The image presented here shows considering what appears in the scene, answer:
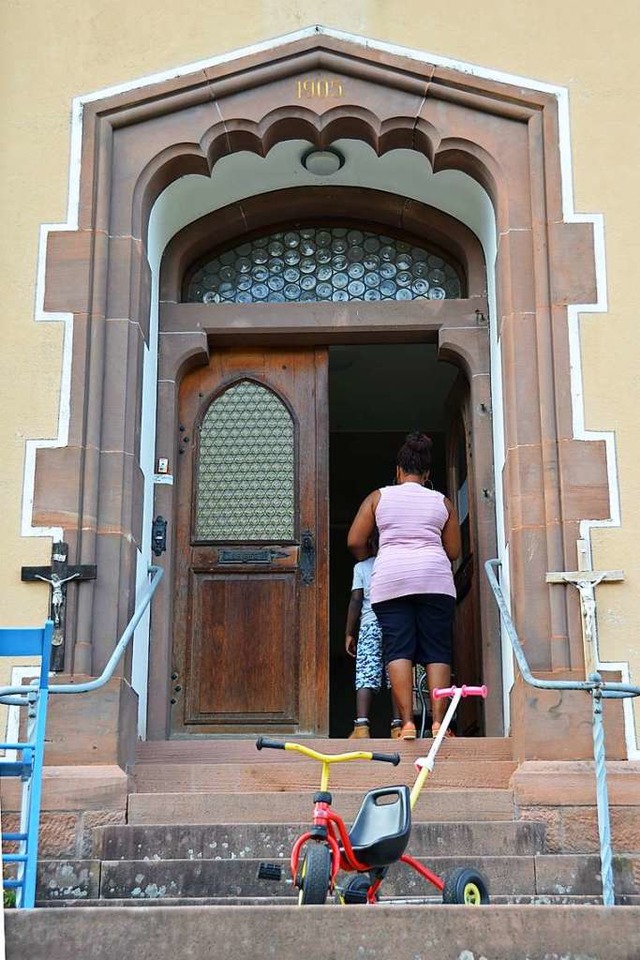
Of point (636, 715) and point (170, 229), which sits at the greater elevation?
point (170, 229)

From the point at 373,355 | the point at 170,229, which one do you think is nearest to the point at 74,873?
the point at 170,229

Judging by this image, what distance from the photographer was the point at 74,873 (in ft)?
20.5

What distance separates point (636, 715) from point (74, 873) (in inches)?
110

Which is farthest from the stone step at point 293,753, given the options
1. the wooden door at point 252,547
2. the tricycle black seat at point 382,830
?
the tricycle black seat at point 382,830

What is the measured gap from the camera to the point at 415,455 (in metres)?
8.19

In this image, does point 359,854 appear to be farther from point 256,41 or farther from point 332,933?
point 256,41

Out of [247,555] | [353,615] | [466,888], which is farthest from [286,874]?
[247,555]

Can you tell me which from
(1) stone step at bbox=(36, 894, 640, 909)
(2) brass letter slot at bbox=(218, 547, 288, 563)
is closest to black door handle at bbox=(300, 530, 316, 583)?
(2) brass letter slot at bbox=(218, 547, 288, 563)

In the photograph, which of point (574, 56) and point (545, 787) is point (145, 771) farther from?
point (574, 56)

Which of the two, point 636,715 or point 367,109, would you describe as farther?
point 367,109

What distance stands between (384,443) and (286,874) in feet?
26.4

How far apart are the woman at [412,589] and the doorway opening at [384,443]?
3.28ft

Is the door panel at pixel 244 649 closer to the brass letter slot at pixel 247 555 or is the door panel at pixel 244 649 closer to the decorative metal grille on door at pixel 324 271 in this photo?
the brass letter slot at pixel 247 555

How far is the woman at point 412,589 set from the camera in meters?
7.75
